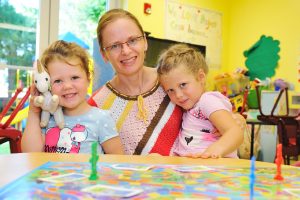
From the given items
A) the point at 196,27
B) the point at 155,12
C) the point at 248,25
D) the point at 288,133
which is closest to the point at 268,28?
the point at 248,25

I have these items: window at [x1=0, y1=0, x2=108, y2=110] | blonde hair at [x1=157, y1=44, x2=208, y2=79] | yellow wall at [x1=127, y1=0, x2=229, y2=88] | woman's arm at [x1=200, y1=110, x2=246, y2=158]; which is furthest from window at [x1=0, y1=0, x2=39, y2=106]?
woman's arm at [x1=200, y1=110, x2=246, y2=158]

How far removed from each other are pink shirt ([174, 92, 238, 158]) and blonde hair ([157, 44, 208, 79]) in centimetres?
12

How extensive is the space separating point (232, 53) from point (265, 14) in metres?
0.67

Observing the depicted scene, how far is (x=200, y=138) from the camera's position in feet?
4.57

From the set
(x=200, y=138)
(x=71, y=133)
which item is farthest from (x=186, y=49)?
(x=71, y=133)

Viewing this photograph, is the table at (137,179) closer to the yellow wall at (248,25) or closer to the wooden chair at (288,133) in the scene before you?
the wooden chair at (288,133)

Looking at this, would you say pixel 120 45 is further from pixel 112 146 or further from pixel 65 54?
pixel 112 146

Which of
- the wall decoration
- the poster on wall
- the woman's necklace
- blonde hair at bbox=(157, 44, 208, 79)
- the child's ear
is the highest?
the poster on wall

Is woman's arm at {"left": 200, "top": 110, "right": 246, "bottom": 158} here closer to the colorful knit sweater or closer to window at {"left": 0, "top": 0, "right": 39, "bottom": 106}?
the colorful knit sweater

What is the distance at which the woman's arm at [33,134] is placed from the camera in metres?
1.28

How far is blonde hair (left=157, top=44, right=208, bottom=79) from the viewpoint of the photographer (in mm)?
1439

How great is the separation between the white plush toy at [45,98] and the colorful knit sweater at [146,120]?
253mm

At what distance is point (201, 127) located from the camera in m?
1.40

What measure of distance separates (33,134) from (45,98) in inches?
5.2
